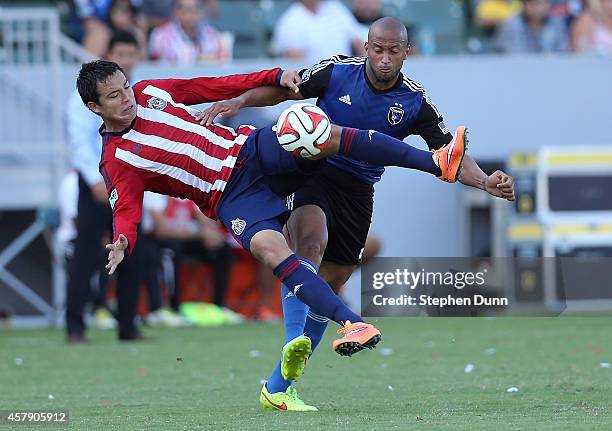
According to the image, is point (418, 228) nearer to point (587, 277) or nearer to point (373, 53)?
point (587, 277)

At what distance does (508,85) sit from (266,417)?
945 centimetres

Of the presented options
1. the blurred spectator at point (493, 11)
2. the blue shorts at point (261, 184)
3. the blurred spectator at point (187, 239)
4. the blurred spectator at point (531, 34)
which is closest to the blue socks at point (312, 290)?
the blue shorts at point (261, 184)

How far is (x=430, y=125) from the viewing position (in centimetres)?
677

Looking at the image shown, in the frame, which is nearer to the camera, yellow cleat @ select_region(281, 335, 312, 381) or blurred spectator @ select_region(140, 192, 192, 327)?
yellow cleat @ select_region(281, 335, 312, 381)

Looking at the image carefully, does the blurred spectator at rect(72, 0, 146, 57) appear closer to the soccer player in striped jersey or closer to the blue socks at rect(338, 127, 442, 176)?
the soccer player in striped jersey

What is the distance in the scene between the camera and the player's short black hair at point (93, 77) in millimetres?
6633

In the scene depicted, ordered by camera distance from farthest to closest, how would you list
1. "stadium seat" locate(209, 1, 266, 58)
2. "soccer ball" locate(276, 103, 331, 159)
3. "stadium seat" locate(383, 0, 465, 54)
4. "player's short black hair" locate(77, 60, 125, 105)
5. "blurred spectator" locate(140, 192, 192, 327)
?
"stadium seat" locate(383, 0, 465, 54) < "stadium seat" locate(209, 1, 266, 58) < "blurred spectator" locate(140, 192, 192, 327) < "player's short black hair" locate(77, 60, 125, 105) < "soccer ball" locate(276, 103, 331, 159)

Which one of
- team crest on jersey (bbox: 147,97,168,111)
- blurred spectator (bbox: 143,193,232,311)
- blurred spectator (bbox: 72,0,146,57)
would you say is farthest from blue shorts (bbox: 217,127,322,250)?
blurred spectator (bbox: 72,0,146,57)

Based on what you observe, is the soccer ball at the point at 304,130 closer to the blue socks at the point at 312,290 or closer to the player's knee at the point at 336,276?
the blue socks at the point at 312,290

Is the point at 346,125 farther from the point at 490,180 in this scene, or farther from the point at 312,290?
the point at 312,290

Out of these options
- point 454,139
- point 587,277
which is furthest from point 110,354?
point 454,139

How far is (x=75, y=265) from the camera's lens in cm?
1110

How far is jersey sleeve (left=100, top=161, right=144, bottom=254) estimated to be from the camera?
6.40 m

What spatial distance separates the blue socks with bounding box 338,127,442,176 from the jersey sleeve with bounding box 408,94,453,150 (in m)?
0.58
